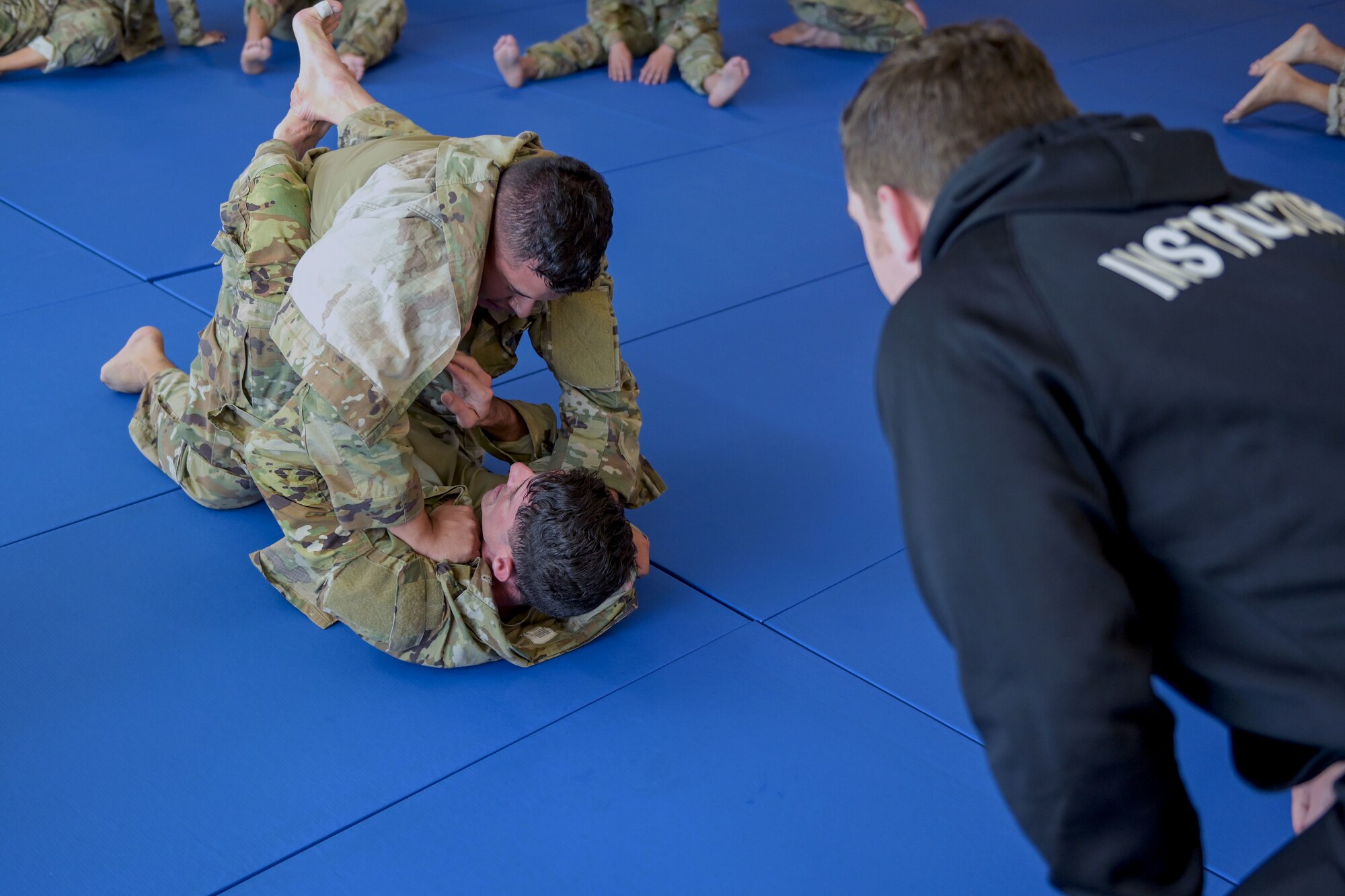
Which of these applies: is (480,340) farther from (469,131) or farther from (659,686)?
(469,131)

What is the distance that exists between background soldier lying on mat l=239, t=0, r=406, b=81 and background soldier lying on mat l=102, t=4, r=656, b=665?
3299mm

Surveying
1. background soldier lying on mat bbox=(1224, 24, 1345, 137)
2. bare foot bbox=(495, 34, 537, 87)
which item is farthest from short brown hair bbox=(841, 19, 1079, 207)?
background soldier lying on mat bbox=(1224, 24, 1345, 137)

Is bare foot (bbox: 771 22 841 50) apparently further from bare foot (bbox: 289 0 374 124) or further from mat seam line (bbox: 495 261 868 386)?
bare foot (bbox: 289 0 374 124)

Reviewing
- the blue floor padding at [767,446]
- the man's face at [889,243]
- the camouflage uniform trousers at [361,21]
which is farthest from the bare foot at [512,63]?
the man's face at [889,243]

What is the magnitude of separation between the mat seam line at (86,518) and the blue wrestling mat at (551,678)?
0.5 inches

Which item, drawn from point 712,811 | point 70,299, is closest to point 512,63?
point 70,299

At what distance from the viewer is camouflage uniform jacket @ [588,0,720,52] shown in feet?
21.4

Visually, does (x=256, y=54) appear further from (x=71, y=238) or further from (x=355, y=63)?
(x=71, y=238)

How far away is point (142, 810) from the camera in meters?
2.25

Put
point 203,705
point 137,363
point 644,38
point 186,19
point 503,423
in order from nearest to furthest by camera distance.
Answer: point 203,705, point 503,423, point 137,363, point 186,19, point 644,38

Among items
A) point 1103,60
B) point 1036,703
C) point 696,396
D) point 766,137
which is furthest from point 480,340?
point 1103,60

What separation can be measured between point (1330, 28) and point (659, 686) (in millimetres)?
7707

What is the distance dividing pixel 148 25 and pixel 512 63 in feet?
6.74

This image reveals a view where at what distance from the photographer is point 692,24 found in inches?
258
